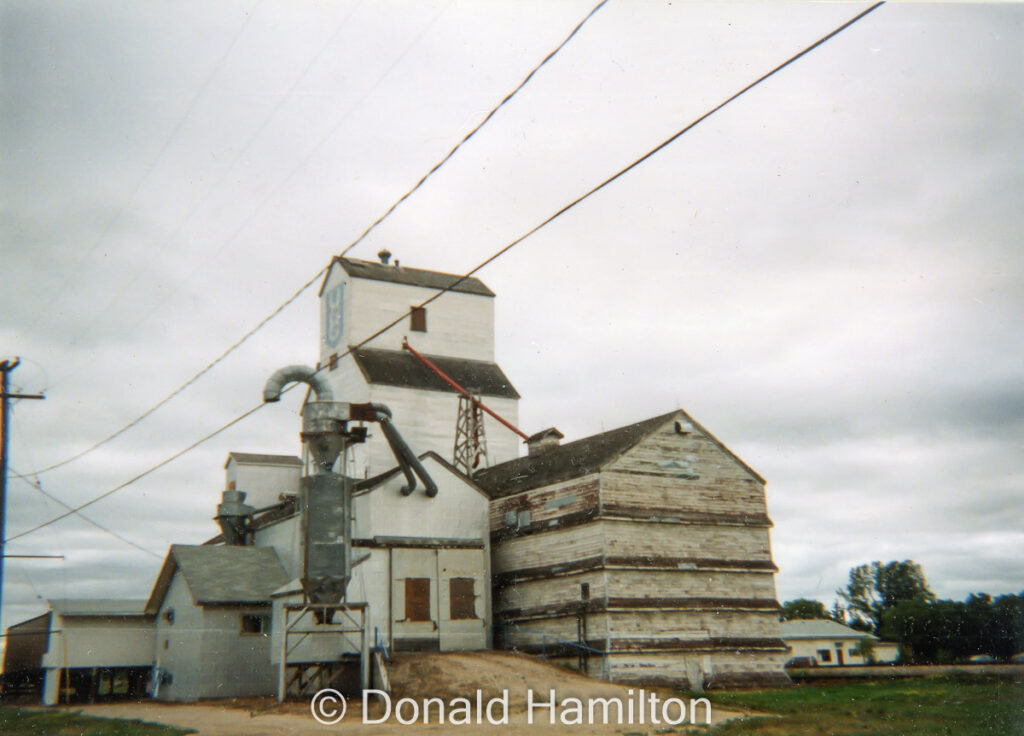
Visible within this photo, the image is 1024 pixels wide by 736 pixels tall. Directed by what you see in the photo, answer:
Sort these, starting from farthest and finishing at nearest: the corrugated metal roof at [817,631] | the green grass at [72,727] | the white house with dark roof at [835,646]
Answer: the corrugated metal roof at [817,631]
the white house with dark roof at [835,646]
the green grass at [72,727]

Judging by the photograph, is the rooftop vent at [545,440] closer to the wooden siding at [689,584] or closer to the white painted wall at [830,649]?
the wooden siding at [689,584]

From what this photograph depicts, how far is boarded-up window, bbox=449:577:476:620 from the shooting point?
30.5m


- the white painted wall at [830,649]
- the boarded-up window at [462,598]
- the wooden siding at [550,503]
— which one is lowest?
the white painted wall at [830,649]

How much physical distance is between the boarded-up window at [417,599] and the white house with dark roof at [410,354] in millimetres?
10504

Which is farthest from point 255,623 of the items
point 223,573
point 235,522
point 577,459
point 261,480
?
point 261,480

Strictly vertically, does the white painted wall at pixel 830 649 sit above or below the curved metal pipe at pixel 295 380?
below

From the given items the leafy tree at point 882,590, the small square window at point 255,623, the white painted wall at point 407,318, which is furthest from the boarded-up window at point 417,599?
the leafy tree at point 882,590

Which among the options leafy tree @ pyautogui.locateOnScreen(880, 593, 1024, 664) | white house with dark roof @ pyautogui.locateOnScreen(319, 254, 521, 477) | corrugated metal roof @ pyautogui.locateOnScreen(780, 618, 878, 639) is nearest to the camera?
white house with dark roof @ pyautogui.locateOnScreen(319, 254, 521, 477)

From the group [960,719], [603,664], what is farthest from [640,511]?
[960,719]

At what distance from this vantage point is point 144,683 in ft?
122

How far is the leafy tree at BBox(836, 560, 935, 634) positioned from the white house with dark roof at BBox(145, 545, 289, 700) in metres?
73.9

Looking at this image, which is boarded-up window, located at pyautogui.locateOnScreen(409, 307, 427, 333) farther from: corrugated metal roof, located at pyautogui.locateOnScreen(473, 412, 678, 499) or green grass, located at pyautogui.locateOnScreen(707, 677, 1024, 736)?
green grass, located at pyautogui.locateOnScreen(707, 677, 1024, 736)

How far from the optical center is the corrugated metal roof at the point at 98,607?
3531cm

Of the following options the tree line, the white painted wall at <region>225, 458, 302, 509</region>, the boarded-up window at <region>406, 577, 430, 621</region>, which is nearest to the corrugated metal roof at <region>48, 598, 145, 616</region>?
the white painted wall at <region>225, 458, 302, 509</region>
